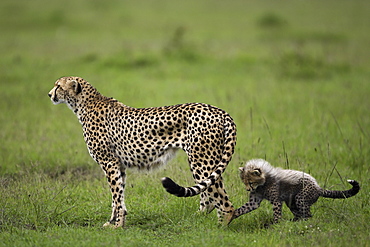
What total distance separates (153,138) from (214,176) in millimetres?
857

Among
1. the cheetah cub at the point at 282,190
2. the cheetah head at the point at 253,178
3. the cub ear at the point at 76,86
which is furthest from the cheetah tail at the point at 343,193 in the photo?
the cub ear at the point at 76,86

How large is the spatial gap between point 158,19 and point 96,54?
9.21m

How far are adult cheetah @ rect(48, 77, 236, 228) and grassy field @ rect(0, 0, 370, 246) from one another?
37 centimetres

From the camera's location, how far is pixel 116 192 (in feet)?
18.5

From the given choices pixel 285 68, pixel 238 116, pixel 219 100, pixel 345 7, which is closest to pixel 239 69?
pixel 285 68

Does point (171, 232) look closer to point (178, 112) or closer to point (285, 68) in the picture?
point (178, 112)

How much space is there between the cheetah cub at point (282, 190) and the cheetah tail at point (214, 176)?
0.35m

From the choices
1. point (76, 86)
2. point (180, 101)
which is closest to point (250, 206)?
point (76, 86)

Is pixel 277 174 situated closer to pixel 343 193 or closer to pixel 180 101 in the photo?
pixel 343 193

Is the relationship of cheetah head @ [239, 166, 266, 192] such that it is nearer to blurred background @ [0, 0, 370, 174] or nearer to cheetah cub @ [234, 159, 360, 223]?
cheetah cub @ [234, 159, 360, 223]

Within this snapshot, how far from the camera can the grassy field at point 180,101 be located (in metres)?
5.31

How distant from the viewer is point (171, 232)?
530cm

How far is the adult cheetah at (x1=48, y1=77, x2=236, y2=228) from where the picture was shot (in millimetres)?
5305

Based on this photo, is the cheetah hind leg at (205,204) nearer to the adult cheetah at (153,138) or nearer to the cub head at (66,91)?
the adult cheetah at (153,138)
